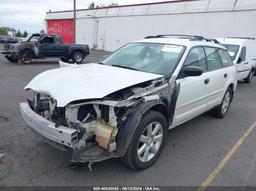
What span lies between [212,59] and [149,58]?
1523 mm

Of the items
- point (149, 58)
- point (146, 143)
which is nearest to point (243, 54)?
point (149, 58)

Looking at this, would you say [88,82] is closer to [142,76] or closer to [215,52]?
[142,76]

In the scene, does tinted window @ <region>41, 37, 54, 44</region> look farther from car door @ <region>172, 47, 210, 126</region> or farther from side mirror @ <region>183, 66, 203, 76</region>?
side mirror @ <region>183, 66, 203, 76</region>

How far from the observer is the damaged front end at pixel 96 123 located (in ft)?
9.36

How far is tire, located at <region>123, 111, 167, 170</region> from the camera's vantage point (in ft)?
10.4

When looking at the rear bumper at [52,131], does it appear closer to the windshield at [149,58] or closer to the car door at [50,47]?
the windshield at [149,58]

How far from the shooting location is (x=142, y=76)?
356 centimetres

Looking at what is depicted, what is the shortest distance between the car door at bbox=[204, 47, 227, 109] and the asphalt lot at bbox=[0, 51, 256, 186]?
2.01ft

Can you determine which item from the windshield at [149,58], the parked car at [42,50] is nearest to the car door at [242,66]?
the windshield at [149,58]

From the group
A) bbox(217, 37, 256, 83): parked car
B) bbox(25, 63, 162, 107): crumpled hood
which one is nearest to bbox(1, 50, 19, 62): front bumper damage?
bbox(217, 37, 256, 83): parked car

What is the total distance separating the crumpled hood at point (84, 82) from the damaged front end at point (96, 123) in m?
0.09

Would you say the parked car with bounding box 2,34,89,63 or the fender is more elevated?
the fender

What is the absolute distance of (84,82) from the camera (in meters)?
3.20

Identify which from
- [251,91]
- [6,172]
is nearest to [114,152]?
[6,172]
